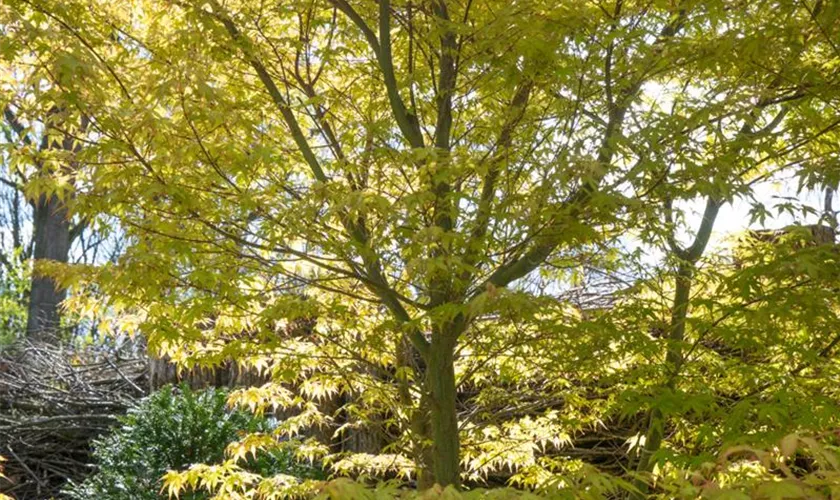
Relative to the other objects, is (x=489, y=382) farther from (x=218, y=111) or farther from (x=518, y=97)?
(x=218, y=111)

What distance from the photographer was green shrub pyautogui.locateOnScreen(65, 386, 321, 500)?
5.12 m

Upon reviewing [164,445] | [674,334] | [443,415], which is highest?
[674,334]

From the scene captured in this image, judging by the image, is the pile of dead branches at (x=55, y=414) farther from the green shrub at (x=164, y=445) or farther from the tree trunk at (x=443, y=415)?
the tree trunk at (x=443, y=415)

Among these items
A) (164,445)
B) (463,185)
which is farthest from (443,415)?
(164,445)

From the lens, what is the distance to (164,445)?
5.23 metres

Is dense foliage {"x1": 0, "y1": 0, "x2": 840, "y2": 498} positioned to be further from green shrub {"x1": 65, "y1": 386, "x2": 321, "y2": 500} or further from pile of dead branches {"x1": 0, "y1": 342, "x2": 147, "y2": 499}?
pile of dead branches {"x1": 0, "y1": 342, "x2": 147, "y2": 499}

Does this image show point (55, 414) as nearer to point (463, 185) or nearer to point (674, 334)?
point (463, 185)

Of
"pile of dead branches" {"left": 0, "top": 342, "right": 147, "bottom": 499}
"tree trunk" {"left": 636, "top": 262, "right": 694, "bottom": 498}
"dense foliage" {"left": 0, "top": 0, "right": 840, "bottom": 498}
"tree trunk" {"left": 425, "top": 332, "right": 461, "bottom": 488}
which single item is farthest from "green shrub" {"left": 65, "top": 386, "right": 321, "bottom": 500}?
"tree trunk" {"left": 636, "top": 262, "right": 694, "bottom": 498}

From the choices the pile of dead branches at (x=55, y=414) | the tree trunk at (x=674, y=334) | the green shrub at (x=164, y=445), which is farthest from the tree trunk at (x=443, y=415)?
the pile of dead branches at (x=55, y=414)

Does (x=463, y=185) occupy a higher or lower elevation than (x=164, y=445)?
higher

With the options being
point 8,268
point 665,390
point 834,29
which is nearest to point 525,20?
point 834,29

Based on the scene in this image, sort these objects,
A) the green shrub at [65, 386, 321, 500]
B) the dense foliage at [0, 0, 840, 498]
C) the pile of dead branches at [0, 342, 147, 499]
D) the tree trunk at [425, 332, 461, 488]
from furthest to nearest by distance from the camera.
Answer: the pile of dead branches at [0, 342, 147, 499]
the green shrub at [65, 386, 321, 500]
the tree trunk at [425, 332, 461, 488]
the dense foliage at [0, 0, 840, 498]

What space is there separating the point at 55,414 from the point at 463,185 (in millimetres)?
4825

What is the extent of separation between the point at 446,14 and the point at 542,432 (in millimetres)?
2019
